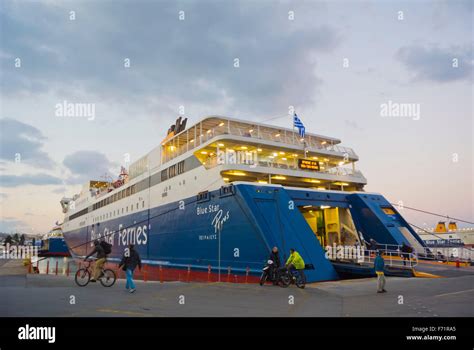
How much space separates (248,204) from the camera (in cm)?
1631

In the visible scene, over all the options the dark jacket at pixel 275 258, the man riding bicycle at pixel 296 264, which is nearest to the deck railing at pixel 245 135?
the dark jacket at pixel 275 258

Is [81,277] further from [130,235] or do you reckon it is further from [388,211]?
[130,235]

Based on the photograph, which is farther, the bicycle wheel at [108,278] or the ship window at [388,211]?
the ship window at [388,211]

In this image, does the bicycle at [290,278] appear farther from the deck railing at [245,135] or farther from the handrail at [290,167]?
the deck railing at [245,135]

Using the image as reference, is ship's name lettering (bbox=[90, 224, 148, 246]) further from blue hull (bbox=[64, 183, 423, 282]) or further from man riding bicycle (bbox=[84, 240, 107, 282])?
man riding bicycle (bbox=[84, 240, 107, 282])

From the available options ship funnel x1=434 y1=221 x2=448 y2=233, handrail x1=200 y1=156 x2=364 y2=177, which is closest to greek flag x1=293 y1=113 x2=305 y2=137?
handrail x1=200 y1=156 x2=364 y2=177

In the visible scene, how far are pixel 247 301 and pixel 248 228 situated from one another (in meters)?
5.96

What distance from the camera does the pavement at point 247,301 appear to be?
8.45m

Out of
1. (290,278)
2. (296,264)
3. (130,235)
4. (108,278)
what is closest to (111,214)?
(130,235)

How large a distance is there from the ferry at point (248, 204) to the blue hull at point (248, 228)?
0.05 m

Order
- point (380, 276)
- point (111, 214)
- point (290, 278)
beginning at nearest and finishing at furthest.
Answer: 1. point (380, 276)
2. point (290, 278)
3. point (111, 214)

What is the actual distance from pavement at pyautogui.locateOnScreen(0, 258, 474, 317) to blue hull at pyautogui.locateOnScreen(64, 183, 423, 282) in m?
2.49

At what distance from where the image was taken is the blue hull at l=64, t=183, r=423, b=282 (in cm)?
1608
